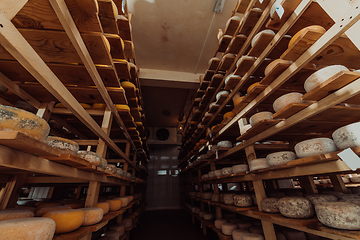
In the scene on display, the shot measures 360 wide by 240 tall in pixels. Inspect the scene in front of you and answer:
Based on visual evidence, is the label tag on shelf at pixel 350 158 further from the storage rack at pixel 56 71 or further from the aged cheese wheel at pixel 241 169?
the storage rack at pixel 56 71

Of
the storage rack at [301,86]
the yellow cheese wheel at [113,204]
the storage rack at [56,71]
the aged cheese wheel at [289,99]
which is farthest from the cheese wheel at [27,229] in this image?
A: the aged cheese wheel at [289,99]

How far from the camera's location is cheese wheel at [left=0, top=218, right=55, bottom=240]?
0.78 metres

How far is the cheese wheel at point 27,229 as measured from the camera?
2.56 feet

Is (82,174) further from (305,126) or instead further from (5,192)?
(305,126)

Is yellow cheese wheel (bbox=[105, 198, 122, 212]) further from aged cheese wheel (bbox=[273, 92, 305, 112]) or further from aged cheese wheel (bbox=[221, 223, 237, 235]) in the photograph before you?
aged cheese wheel (bbox=[273, 92, 305, 112])

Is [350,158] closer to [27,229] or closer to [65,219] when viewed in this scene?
[27,229]

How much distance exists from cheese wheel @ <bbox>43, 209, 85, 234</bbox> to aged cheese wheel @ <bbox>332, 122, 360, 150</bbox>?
6.98 ft

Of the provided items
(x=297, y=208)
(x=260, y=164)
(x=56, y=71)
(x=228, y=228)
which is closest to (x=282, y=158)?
(x=260, y=164)

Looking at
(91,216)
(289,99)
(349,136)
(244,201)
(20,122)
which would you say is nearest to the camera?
(20,122)

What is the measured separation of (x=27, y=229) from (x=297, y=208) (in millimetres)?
1957

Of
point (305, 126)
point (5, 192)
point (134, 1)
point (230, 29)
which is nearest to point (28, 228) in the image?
point (5, 192)

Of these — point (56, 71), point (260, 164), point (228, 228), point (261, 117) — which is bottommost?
point (228, 228)

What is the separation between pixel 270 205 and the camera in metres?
1.68

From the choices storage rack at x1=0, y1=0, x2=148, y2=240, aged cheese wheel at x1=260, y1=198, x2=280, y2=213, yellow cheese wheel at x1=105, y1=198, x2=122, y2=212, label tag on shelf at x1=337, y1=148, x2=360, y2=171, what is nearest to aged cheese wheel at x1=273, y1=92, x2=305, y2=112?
label tag on shelf at x1=337, y1=148, x2=360, y2=171
